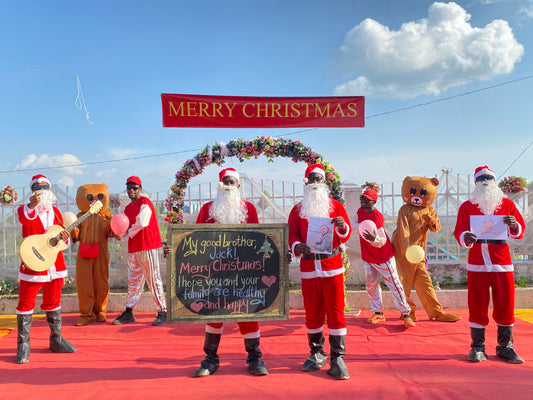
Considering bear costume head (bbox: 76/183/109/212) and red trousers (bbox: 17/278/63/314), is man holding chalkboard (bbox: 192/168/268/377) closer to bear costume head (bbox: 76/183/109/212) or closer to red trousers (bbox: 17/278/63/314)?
red trousers (bbox: 17/278/63/314)

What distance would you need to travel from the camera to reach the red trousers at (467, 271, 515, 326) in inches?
162

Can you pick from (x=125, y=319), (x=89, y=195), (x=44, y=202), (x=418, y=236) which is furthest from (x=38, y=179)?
(x=418, y=236)

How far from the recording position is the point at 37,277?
14.6ft

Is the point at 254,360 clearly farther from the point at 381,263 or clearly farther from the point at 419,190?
the point at 419,190

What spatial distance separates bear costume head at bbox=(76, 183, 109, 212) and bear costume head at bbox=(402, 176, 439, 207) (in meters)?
4.90

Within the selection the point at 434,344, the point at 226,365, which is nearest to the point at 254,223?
the point at 226,365

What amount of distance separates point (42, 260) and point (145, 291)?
2.99 metres

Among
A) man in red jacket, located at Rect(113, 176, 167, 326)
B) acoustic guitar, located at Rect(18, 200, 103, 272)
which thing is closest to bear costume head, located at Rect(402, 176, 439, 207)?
man in red jacket, located at Rect(113, 176, 167, 326)

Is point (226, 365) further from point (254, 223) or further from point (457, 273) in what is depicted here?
point (457, 273)

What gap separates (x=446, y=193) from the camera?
762cm

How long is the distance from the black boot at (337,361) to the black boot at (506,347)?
1.82m

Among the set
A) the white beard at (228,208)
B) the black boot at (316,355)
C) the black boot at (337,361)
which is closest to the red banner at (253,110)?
the white beard at (228,208)

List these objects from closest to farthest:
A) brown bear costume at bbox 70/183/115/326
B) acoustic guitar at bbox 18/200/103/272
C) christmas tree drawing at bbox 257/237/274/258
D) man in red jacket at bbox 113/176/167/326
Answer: christmas tree drawing at bbox 257/237/274/258
acoustic guitar at bbox 18/200/103/272
man in red jacket at bbox 113/176/167/326
brown bear costume at bbox 70/183/115/326

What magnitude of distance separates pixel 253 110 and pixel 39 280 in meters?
4.23
